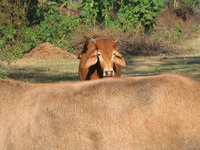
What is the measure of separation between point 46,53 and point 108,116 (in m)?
14.9

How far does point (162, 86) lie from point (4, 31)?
15.6 meters

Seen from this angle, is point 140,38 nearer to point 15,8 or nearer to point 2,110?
point 15,8

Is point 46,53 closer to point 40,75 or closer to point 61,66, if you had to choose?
point 61,66

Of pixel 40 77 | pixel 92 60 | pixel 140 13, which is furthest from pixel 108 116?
pixel 140 13

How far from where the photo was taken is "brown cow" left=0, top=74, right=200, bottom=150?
3654mm

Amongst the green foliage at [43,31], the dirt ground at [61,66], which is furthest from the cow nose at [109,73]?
the green foliage at [43,31]

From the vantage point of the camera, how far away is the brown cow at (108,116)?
365cm

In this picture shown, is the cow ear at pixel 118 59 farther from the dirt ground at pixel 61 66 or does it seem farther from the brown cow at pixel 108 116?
the brown cow at pixel 108 116

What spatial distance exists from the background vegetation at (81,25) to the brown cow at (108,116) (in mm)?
14322

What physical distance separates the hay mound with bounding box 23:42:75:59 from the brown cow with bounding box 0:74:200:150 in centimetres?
1422

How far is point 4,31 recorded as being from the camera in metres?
18.7

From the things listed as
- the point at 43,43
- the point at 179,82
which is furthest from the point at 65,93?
the point at 43,43

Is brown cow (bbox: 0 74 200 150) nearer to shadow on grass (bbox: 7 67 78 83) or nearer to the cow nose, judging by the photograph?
the cow nose

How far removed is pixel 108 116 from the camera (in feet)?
12.4
